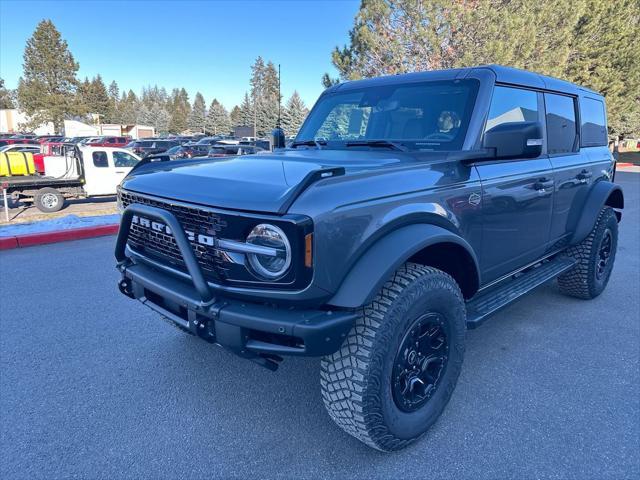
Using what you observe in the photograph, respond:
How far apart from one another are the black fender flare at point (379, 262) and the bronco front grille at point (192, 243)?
1.93ft

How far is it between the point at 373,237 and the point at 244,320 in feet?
2.32

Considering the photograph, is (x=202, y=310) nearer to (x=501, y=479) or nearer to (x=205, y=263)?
(x=205, y=263)

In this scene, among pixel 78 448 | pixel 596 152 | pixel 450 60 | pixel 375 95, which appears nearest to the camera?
pixel 78 448

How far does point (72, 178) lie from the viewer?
11.9m

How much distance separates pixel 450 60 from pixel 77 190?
11.8 m

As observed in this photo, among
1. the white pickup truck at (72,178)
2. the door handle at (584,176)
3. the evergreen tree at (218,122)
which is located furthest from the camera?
the evergreen tree at (218,122)

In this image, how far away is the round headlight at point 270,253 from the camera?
76.0 inches

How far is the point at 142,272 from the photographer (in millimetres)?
2615

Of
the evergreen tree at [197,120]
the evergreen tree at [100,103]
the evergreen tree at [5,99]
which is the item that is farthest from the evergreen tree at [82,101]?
the evergreen tree at [5,99]

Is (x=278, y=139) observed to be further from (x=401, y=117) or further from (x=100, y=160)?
(x=100, y=160)

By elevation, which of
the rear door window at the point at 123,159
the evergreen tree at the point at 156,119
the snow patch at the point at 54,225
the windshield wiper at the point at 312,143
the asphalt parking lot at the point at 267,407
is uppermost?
the evergreen tree at the point at 156,119

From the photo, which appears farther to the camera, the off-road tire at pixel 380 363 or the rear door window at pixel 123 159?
the rear door window at pixel 123 159

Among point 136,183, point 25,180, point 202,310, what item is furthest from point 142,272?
point 25,180

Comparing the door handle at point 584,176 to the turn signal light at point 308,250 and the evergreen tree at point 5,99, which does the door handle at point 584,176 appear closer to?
the turn signal light at point 308,250
